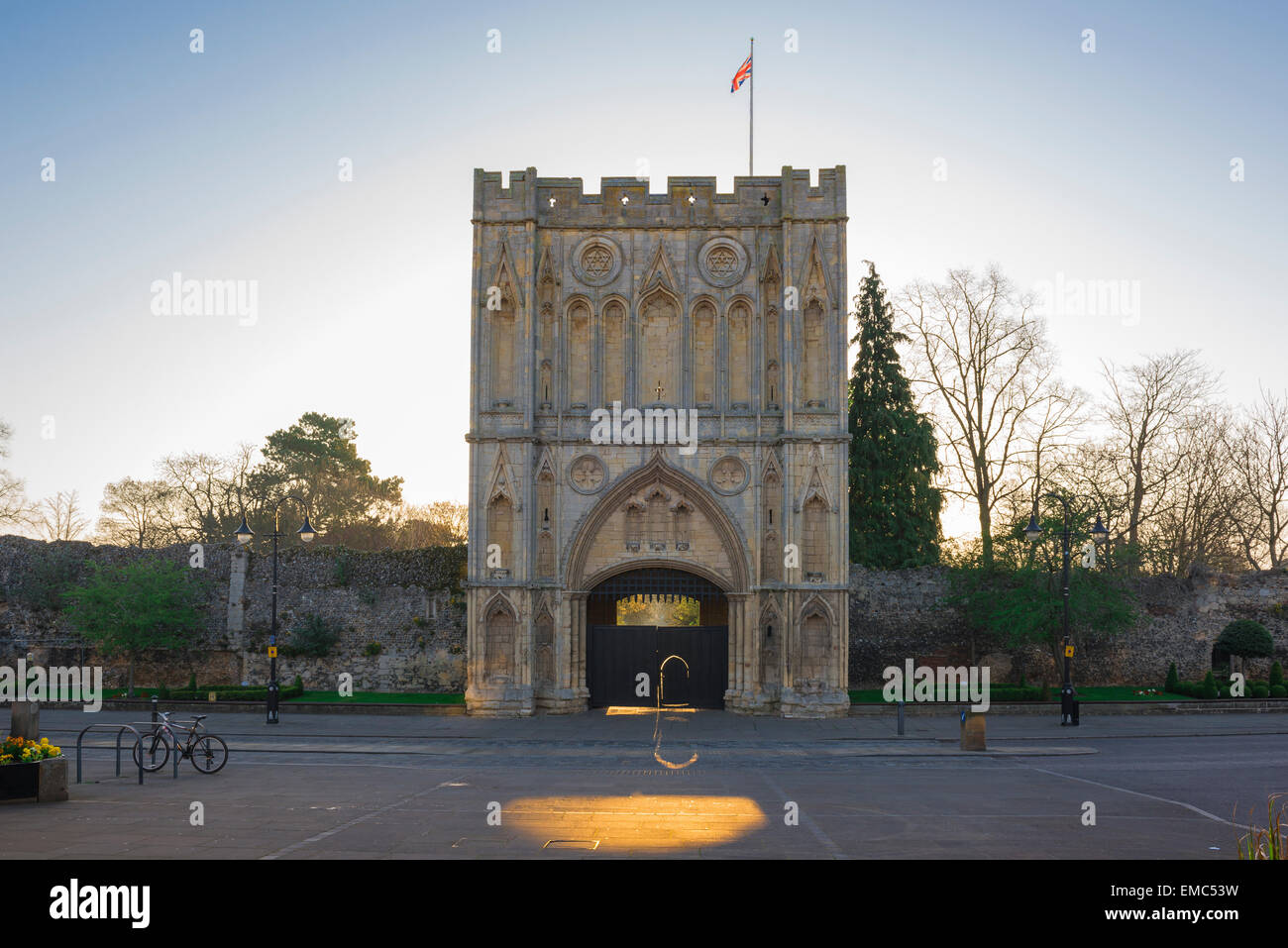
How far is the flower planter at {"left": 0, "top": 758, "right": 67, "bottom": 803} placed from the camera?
595 inches

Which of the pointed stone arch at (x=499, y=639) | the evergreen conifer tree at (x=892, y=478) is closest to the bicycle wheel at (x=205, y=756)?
the pointed stone arch at (x=499, y=639)

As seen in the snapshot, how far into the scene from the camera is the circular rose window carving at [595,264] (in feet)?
109

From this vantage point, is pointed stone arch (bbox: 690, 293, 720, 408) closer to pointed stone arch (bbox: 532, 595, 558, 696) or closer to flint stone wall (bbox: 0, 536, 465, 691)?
pointed stone arch (bbox: 532, 595, 558, 696)

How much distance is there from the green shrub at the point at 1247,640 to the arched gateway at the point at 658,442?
52.6ft

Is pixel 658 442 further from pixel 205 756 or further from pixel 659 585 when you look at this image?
pixel 205 756

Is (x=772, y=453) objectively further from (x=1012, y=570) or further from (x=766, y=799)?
(x=766, y=799)

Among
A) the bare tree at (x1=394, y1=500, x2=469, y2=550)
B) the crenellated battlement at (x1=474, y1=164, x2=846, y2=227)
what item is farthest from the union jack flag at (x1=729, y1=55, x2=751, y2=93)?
the bare tree at (x1=394, y1=500, x2=469, y2=550)

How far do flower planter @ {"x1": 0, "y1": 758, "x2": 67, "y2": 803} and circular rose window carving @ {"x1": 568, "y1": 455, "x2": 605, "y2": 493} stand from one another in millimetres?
18693

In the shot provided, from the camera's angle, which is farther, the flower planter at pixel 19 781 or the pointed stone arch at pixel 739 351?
the pointed stone arch at pixel 739 351

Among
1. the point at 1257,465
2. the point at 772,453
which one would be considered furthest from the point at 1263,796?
the point at 1257,465

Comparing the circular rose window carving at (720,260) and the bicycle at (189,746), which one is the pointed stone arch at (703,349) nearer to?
the circular rose window carving at (720,260)

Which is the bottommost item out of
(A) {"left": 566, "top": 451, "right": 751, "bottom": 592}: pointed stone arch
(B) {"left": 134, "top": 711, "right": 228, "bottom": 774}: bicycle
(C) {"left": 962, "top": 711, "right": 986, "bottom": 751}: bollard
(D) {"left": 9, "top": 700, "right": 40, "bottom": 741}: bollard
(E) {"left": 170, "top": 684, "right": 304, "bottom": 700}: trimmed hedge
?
(E) {"left": 170, "top": 684, "right": 304, "bottom": 700}: trimmed hedge

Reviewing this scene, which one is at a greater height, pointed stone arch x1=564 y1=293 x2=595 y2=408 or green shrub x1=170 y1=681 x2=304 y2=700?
pointed stone arch x1=564 y1=293 x2=595 y2=408
